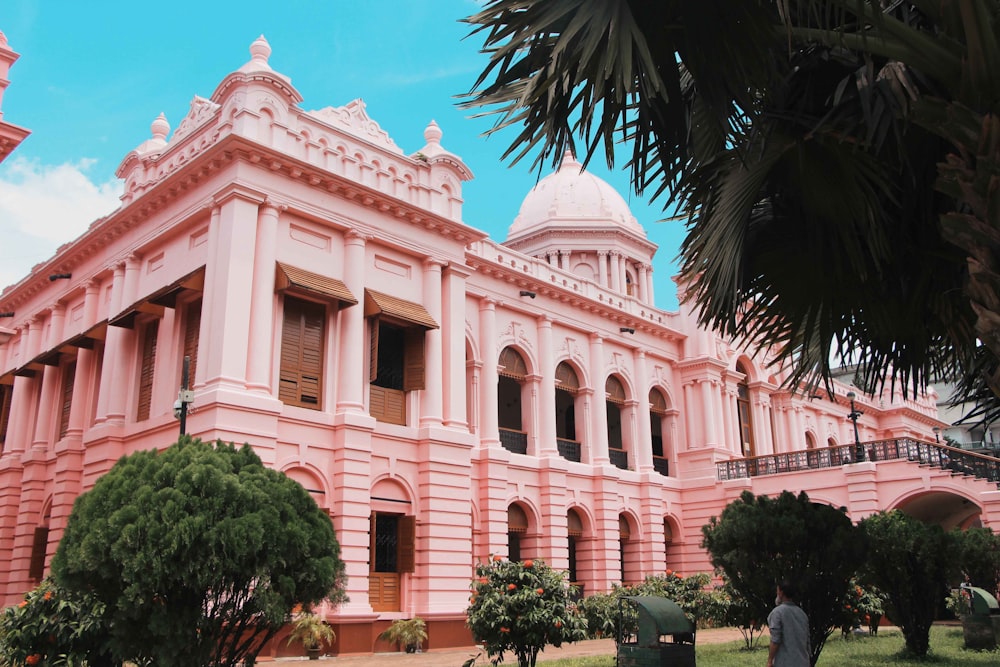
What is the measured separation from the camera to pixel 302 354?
58.7ft

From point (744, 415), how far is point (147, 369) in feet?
72.0

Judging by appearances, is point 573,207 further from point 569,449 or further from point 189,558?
point 189,558

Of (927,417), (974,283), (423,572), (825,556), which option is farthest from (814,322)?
(927,417)

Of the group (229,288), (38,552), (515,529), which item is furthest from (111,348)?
(515,529)

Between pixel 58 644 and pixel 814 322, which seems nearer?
pixel 814 322

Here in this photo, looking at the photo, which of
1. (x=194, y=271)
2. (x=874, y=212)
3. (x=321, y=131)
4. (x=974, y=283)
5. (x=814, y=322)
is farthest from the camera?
(x=321, y=131)

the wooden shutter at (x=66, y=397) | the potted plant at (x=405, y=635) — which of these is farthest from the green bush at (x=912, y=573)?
the wooden shutter at (x=66, y=397)

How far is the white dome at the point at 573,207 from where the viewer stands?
41.6 meters

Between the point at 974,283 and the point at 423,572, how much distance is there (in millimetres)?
14946

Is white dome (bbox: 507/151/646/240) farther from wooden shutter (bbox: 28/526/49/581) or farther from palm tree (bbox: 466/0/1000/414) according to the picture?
palm tree (bbox: 466/0/1000/414)

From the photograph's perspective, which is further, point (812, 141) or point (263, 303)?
point (263, 303)

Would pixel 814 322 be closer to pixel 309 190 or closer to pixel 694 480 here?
pixel 309 190

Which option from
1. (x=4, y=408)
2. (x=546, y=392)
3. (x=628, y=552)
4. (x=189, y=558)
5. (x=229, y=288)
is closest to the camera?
(x=189, y=558)

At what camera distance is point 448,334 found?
2047cm
